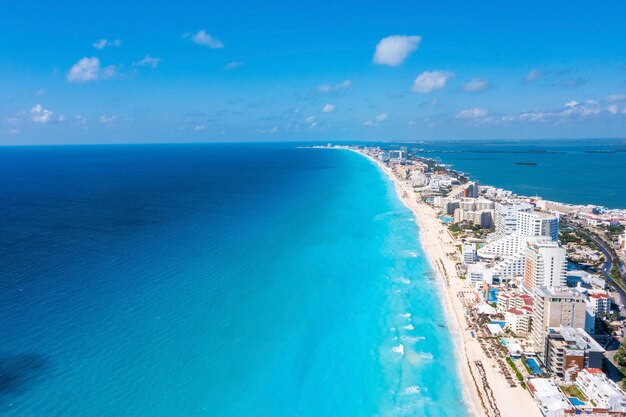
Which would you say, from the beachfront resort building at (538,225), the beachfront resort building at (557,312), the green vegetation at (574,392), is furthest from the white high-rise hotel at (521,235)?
the green vegetation at (574,392)

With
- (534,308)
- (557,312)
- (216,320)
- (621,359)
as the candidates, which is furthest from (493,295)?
(216,320)

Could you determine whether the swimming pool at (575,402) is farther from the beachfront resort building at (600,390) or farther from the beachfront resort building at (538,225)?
the beachfront resort building at (538,225)

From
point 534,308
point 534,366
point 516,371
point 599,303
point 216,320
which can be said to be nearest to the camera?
point 516,371

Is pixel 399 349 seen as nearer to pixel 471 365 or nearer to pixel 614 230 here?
pixel 471 365

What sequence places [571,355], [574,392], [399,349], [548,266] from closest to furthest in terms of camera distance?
[574,392] → [571,355] → [399,349] → [548,266]

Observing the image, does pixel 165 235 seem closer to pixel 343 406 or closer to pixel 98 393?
pixel 98 393

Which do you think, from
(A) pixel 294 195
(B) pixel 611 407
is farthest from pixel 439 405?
(A) pixel 294 195
